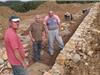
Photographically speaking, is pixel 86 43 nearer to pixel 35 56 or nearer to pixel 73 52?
pixel 73 52

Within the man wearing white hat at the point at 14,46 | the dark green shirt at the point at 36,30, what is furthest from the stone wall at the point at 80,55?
the man wearing white hat at the point at 14,46

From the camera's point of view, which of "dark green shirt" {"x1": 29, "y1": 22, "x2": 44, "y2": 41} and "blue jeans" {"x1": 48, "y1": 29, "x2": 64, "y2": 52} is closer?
"dark green shirt" {"x1": 29, "y1": 22, "x2": 44, "y2": 41}

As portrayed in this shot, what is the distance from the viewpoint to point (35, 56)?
15.9m

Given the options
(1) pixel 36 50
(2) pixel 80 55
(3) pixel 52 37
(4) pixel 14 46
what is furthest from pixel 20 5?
(4) pixel 14 46

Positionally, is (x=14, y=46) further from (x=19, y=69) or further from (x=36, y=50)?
(x=36, y=50)

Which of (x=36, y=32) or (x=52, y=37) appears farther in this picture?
(x=52, y=37)

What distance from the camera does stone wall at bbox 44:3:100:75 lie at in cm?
1288

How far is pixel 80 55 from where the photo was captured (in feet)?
45.9

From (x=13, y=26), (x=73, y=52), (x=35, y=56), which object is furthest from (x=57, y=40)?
(x=13, y=26)

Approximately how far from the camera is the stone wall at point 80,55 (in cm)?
1288

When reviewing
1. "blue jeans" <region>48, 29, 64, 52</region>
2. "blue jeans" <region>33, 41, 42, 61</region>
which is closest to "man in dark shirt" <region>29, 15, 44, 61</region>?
"blue jeans" <region>33, 41, 42, 61</region>

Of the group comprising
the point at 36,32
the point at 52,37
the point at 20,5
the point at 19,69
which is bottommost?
the point at 20,5

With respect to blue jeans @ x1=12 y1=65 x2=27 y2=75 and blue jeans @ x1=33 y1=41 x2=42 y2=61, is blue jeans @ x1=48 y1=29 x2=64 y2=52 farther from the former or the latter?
blue jeans @ x1=12 y1=65 x2=27 y2=75

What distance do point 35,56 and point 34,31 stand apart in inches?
41.5
